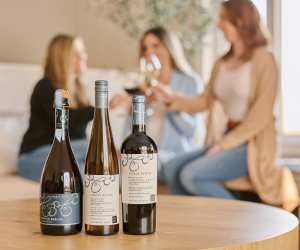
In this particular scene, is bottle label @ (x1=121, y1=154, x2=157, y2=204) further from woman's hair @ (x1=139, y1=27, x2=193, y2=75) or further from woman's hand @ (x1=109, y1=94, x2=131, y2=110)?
woman's hair @ (x1=139, y1=27, x2=193, y2=75)

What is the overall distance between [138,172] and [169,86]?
236 cm

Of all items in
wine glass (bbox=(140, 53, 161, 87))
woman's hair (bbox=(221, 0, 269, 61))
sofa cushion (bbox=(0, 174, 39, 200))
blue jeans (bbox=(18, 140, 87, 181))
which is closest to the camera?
sofa cushion (bbox=(0, 174, 39, 200))

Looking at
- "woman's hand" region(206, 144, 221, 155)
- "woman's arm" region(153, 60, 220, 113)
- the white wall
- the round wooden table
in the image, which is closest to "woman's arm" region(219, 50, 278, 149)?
"woman's hand" region(206, 144, 221, 155)

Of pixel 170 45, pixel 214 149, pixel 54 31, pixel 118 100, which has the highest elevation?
pixel 54 31

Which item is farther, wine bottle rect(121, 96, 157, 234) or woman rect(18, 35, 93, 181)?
woman rect(18, 35, 93, 181)

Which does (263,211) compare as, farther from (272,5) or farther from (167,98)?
(272,5)

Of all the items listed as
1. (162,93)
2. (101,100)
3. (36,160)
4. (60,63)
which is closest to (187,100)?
(162,93)

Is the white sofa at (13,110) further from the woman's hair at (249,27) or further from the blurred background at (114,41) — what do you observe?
the woman's hair at (249,27)

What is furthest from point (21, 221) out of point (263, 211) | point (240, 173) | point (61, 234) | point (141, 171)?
point (240, 173)

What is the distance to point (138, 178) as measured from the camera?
51.8 inches

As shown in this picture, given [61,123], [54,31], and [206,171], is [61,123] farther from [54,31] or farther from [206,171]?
[54,31]

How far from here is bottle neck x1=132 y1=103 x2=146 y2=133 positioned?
4.24ft

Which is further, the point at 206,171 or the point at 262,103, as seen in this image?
the point at 206,171

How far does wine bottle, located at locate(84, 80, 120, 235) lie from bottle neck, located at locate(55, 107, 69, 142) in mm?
58
